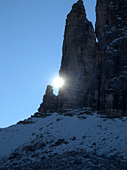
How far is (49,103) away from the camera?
175 ft

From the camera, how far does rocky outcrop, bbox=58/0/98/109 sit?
5106 centimetres

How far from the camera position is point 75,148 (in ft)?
93.6

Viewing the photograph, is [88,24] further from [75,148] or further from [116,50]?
[75,148]

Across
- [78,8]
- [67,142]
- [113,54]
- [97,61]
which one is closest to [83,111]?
[67,142]

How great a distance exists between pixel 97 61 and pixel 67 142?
2787cm

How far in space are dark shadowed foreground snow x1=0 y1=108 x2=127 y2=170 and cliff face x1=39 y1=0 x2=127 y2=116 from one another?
4.10 m

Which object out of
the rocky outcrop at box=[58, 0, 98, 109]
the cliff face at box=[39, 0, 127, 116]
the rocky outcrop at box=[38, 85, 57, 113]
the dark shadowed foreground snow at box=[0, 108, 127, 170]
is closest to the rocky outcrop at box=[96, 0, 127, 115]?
the cliff face at box=[39, 0, 127, 116]

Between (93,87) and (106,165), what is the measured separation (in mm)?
26425

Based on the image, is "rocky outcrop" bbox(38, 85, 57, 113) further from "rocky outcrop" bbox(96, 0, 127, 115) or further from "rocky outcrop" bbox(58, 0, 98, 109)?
"rocky outcrop" bbox(96, 0, 127, 115)

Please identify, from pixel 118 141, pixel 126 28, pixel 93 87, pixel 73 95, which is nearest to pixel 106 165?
pixel 118 141

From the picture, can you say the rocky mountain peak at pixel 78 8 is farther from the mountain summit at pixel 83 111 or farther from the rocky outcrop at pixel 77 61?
the rocky outcrop at pixel 77 61

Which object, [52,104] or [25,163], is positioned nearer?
[25,163]

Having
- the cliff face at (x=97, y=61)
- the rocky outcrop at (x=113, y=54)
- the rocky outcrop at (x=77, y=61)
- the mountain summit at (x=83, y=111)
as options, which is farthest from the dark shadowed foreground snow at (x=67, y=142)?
the rocky outcrop at (x=77, y=61)

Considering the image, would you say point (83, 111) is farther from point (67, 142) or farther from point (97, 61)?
point (97, 61)
